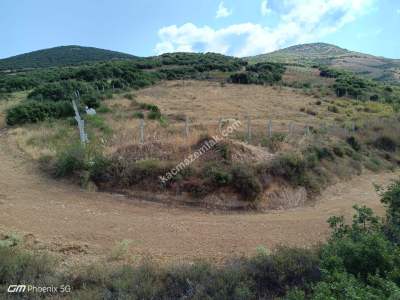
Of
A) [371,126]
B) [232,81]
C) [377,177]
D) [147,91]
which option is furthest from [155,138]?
[232,81]

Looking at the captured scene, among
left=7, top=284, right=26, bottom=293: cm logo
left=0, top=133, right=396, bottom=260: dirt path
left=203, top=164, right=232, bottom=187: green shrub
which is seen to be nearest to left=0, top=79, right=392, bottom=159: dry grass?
left=203, top=164, right=232, bottom=187: green shrub

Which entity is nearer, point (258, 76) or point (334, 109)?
point (334, 109)

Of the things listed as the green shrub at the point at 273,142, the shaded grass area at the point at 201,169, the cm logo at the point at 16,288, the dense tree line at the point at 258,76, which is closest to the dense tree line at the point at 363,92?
the dense tree line at the point at 258,76

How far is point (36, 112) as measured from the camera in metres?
21.9

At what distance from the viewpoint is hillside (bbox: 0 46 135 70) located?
7590 cm

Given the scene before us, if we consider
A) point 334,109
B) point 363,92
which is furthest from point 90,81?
point 363,92

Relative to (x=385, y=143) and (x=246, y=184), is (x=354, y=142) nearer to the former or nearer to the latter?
(x=385, y=143)

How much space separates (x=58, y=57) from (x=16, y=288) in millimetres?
86563

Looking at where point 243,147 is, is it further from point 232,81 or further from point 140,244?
point 232,81

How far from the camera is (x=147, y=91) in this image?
117ft

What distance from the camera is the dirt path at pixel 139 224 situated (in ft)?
25.2

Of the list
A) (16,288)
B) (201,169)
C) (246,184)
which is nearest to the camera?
(16,288)

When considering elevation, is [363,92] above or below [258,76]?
below

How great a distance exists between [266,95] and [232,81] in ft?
28.7
